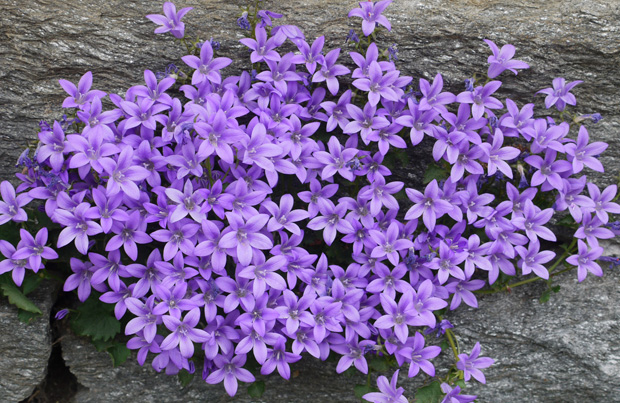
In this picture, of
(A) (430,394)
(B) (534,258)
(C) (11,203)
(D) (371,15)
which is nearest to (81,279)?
(C) (11,203)

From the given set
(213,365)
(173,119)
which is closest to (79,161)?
(173,119)

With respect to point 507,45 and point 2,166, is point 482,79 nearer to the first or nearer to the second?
point 507,45

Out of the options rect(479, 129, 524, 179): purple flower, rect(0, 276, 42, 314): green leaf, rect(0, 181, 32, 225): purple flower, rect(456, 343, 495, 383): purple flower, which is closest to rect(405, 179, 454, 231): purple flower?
rect(479, 129, 524, 179): purple flower

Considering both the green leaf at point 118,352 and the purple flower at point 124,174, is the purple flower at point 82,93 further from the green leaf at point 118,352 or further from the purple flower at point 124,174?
the green leaf at point 118,352

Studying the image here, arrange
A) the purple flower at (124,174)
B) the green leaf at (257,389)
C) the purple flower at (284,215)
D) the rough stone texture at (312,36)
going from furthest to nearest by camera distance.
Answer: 1. the rough stone texture at (312,36)
2. the green leaf at (257,389)
3. the purple flower at (284,215)
4. the purple flower at (124,174)

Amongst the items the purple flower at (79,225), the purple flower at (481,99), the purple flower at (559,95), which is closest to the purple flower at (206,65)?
the purple flower at (79,225)

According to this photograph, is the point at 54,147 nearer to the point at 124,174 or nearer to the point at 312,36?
the point at 124,174

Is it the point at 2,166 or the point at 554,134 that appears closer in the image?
the point at 554,134
